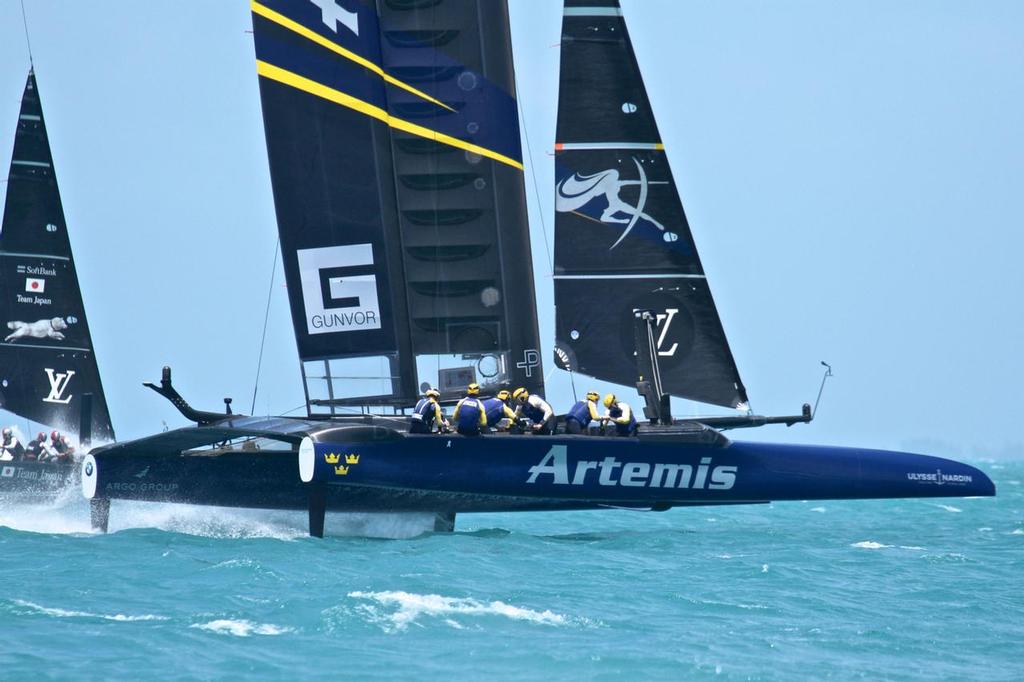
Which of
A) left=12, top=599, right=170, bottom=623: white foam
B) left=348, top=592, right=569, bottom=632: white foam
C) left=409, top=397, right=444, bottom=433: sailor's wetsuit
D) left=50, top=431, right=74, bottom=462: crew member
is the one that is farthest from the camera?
left=50, top=431, right=74, bottom=462: crew member

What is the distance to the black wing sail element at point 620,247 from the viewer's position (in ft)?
65.3

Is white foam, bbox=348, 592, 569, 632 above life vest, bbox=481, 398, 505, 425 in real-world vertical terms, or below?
below

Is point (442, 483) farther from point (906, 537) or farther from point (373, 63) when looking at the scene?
point (906, 537)

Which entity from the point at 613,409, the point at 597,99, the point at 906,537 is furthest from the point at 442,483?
the point at 906,537

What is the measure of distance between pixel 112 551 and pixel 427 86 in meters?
7.56

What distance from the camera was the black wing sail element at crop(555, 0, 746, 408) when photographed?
1989 cm

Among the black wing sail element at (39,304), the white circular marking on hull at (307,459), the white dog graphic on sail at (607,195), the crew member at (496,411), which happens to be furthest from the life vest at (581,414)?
the black wing sail element at (39,304)

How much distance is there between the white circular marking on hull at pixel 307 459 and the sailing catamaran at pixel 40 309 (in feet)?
39.4

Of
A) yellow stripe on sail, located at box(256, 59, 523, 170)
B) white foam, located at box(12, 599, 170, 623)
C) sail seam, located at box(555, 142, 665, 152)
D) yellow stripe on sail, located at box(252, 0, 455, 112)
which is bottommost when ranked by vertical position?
white foam, located at box(12, 599, 170, 623)

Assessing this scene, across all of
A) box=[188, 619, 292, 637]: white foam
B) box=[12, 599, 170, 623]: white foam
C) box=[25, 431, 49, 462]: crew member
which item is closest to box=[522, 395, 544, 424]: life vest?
box=[188, 619, 292, 637]: white foam

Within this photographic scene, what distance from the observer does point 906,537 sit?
22.0 m

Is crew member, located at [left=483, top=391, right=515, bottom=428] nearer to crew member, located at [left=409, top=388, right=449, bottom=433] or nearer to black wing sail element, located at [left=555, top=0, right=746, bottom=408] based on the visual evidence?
crew member, located at [left=409, top=388, right=449, bottom=433]

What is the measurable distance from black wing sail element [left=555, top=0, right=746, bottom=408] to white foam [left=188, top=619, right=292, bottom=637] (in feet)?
26.9

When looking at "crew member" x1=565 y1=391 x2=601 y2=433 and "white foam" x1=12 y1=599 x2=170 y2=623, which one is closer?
"white foam" x1=12 y1=599 x2=170 y2=623
